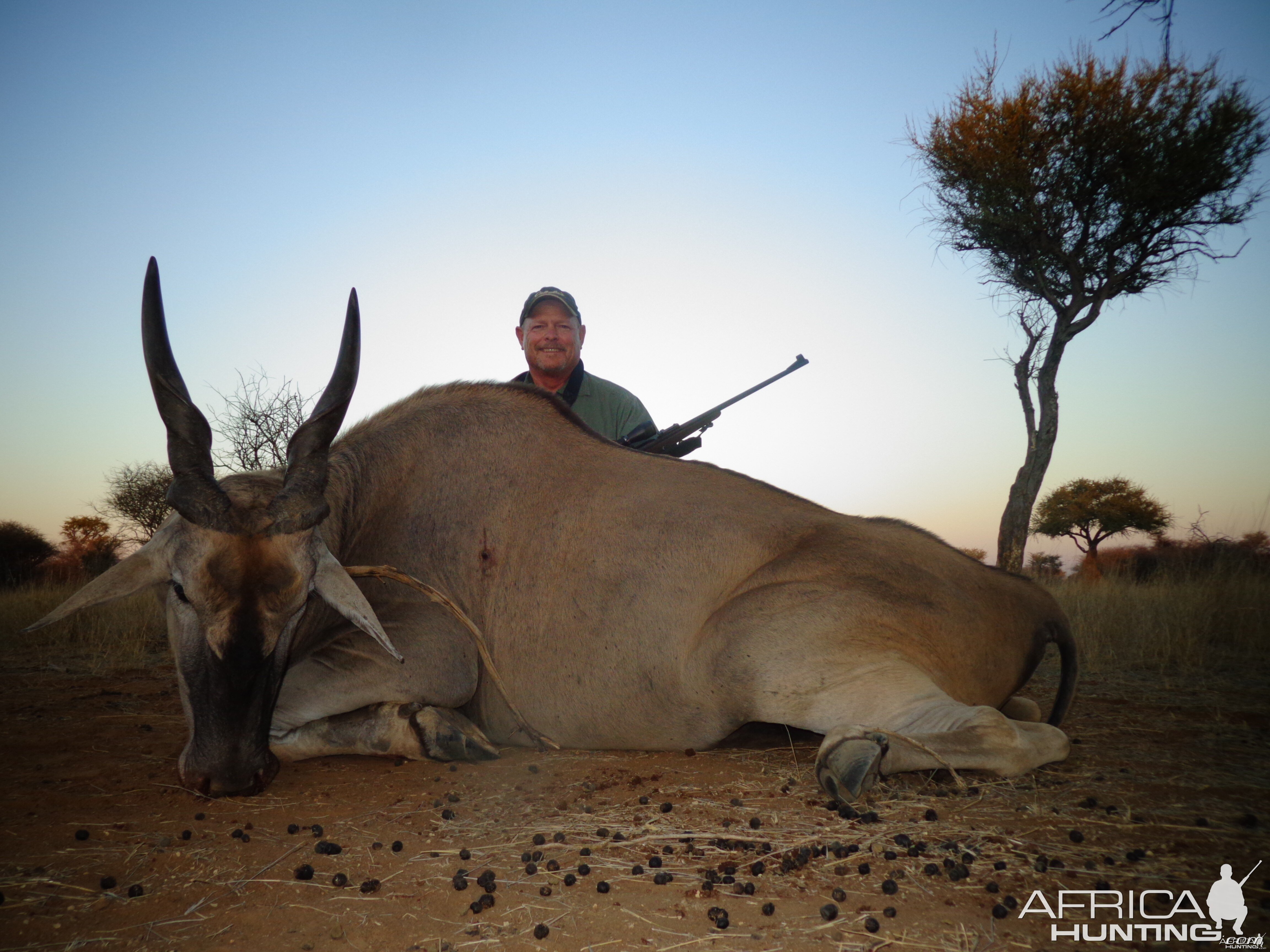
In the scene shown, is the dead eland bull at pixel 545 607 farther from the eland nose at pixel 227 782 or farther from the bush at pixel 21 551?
the bush at pixel 21 551

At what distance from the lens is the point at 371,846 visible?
287 centimetres

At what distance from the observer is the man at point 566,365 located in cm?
739

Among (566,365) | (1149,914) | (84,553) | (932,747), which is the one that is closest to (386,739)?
(932,747)

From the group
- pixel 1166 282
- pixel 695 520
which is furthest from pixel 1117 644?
pixel 1166 282

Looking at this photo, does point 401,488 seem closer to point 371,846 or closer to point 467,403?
point 467,403

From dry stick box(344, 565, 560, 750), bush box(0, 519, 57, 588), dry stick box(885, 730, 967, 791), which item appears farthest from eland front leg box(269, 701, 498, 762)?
bush box(0, 519, 57, 588)

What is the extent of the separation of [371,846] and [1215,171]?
1651 centimetres

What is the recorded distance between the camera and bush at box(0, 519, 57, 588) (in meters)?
19.3

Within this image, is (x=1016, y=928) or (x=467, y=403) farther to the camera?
(x=467, y=403)

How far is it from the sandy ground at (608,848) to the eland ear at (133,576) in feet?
2.82

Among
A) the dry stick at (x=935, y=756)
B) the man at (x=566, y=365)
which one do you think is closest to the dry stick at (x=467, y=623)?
the dry stick at (x=935, y=756)

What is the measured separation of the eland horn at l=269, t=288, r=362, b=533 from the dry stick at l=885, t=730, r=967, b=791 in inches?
101

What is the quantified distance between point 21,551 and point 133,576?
70.9ft

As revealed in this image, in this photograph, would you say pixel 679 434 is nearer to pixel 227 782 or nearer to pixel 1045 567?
pixel 227 782
